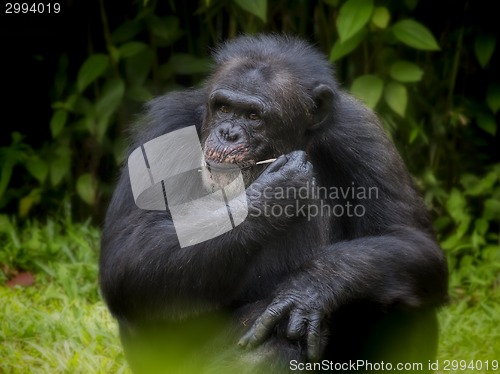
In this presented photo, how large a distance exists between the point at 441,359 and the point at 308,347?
5.81 ft

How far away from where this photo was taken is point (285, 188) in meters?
5.20

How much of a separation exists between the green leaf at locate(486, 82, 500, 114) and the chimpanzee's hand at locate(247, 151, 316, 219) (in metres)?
3.56

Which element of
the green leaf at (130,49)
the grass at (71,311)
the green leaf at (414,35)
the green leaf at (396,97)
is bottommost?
the grass at (71,311)

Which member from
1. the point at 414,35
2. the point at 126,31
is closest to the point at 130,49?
the point at 126,31

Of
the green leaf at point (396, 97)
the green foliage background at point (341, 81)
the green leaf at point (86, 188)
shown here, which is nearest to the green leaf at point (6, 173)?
the green foliage background at point (341, 81)

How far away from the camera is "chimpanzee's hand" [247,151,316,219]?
5.14m

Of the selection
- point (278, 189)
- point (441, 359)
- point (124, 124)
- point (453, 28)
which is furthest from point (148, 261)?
point (453, 28)

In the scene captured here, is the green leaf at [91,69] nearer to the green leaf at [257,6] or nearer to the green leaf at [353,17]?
the green leaf at [257,6]

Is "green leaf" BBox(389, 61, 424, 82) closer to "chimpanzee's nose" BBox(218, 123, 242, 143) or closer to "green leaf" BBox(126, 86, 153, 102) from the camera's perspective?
"green leaf" BBox(126, 86, 153, 102)

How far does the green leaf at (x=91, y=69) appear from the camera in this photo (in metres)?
8.31

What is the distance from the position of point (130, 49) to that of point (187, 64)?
0.57 meters

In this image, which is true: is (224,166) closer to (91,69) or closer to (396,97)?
(396,97)

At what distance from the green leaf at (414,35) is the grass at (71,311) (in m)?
1.91

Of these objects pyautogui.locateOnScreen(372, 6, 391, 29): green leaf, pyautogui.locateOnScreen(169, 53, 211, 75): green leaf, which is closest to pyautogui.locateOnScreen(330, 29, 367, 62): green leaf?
pyautogui.locateOnScreen(372, 6, 391, 29): green leaf
